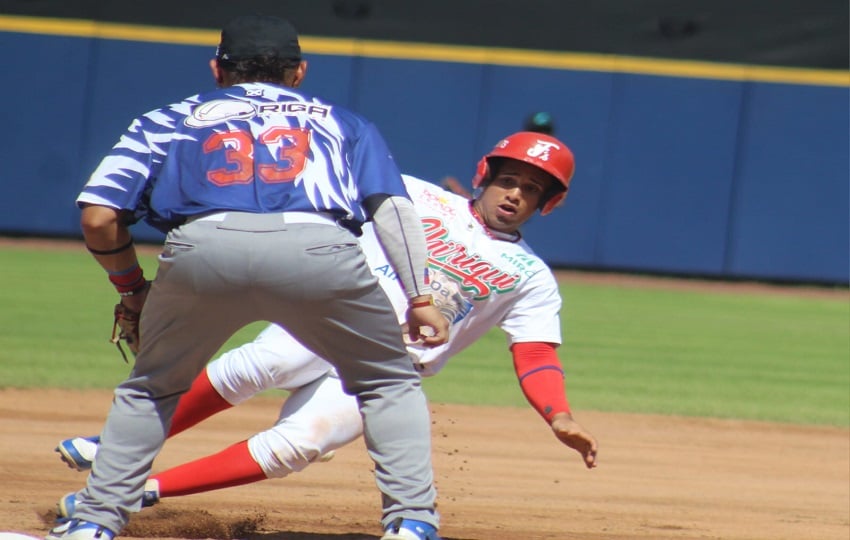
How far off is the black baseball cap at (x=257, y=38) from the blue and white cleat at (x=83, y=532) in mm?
1239

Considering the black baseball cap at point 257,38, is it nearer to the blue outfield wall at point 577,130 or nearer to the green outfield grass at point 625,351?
the green outfield grass at point 625,351

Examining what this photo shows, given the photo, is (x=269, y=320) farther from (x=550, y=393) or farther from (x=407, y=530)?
(x=550, y=393)

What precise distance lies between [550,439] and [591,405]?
0.90 m

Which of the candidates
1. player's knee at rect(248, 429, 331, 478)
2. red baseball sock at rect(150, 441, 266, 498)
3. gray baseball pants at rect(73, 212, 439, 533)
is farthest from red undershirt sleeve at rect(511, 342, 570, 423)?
red baseball sock at rect(150, 441, 266, 498)

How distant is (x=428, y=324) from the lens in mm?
3225

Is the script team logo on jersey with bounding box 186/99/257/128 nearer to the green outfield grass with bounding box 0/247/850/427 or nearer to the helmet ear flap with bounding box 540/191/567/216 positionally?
the helmet ear flap with bounding box 540/191/567/216

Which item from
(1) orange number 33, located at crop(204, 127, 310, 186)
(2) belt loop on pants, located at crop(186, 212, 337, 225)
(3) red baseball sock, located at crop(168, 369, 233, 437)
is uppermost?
(1) orange number 33, located at crop(204, 127, 310, 186)

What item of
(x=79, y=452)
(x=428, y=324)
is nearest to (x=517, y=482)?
(x=79, y=452)

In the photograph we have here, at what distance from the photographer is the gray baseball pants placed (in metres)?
3.02

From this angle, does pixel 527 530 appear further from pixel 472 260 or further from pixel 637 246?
pixel 637 246

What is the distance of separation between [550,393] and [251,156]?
1.22 metres

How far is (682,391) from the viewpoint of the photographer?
8.04 meters

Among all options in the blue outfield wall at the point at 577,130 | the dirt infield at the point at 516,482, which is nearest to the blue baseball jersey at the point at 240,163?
the dirt infield at the point at 516,482

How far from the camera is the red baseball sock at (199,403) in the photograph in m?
3.98
